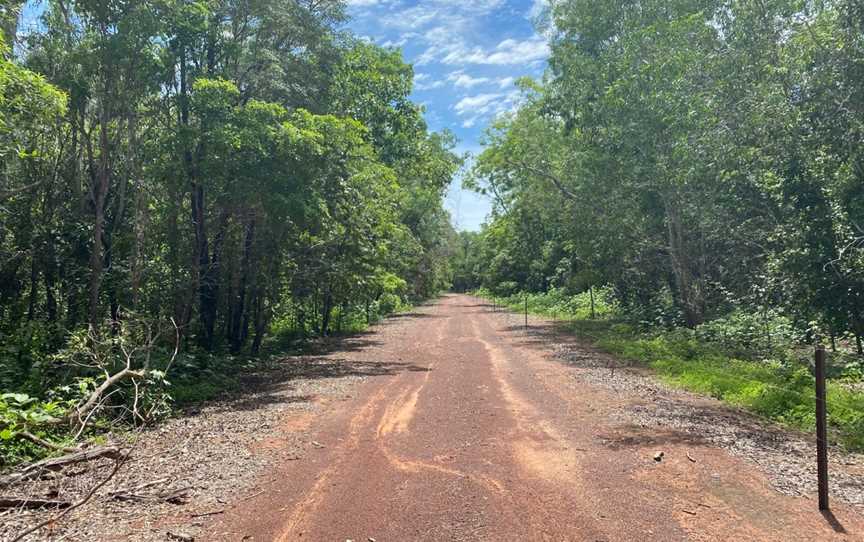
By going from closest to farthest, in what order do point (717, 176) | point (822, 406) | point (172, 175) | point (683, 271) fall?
1. point (822, 406)
2. point (172, 175)
3. point (717, 176)
4. point (683, 271)

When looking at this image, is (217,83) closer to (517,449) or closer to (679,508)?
(517,449)

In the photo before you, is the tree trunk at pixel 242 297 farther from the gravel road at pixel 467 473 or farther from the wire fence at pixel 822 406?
the wire fence at pixel 822 406

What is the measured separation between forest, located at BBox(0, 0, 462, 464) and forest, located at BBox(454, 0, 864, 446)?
8.79 m

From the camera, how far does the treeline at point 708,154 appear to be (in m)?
11.2

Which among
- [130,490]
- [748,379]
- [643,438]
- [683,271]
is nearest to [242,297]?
[130,490]

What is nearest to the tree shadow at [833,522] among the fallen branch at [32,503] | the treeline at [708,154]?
the treeline at [708,154]

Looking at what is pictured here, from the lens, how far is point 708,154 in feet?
48.0

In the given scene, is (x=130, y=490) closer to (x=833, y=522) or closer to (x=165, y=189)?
Result: (x=833, y=522)

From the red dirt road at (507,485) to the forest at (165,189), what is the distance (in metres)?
3.75

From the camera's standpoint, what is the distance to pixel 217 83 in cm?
1198

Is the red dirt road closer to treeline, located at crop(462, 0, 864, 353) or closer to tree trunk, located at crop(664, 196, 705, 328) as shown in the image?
treeline, located at crop(462, 0, 864, 353)

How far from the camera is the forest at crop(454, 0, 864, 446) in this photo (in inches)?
421

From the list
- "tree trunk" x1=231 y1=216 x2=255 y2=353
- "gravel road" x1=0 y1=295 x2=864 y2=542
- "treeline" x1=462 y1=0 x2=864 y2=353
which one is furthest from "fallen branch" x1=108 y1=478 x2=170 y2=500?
"treeline" x1=462 y1=0 x2=864 y2=353

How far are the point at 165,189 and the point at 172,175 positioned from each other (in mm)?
833
